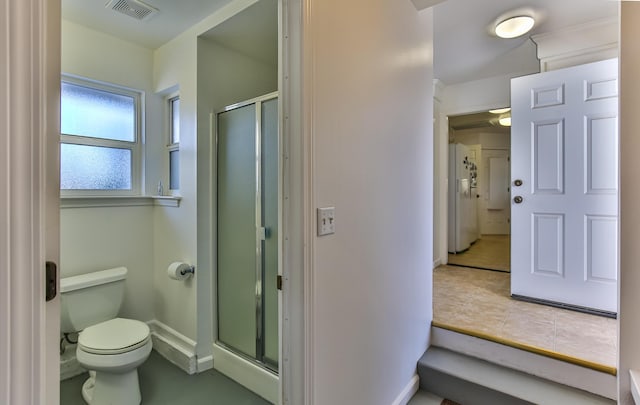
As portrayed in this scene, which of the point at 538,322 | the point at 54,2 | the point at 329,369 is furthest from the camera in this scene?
the point at 538,322

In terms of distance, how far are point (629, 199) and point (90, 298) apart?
284 cm

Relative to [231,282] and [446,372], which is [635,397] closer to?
[446,372]

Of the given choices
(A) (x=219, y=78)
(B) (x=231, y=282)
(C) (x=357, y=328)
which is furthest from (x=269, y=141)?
(C) (x=357, y=328)

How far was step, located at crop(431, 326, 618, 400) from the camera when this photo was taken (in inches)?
62.6

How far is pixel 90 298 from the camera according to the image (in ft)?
6.70

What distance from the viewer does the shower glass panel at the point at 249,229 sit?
1.92 m

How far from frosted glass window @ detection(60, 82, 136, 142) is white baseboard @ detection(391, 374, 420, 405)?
2.66 meters

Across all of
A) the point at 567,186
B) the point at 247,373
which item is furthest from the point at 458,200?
the point at 247,373

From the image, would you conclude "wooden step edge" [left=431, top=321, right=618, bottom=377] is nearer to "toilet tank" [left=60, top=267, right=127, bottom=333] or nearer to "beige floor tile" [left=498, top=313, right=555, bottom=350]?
"beige floor tile" [left=498, top=313, right=555, bottom=350]

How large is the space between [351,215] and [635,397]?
3.47 ft

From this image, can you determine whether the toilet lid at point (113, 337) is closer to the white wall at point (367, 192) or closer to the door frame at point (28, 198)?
the white wall at point (367, 192)

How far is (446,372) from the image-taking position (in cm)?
184

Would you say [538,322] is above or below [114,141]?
below

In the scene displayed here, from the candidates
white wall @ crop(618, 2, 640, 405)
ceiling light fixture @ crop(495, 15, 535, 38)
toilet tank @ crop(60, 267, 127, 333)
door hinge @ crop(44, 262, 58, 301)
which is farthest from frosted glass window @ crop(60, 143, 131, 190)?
ceiling light fixture @ crop(495, 15, 535, 38)
